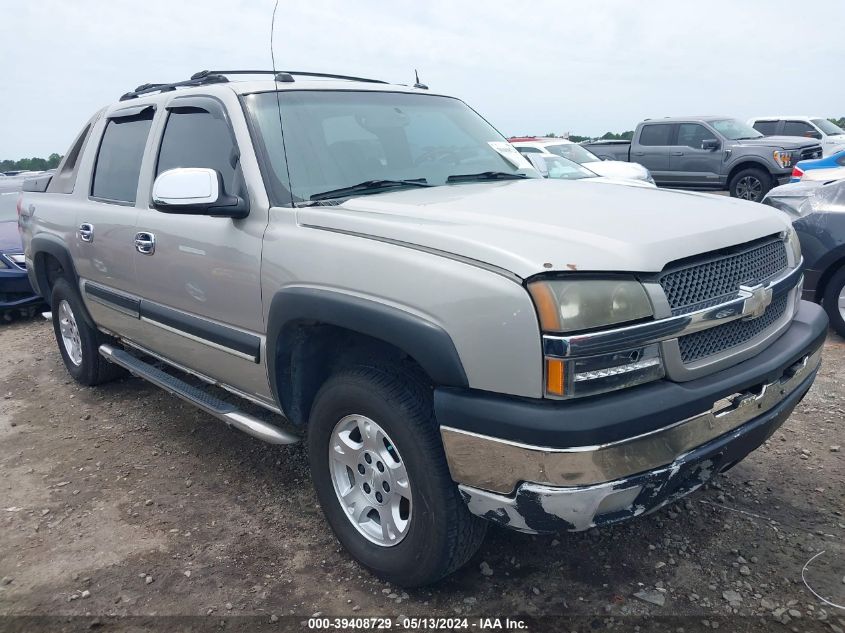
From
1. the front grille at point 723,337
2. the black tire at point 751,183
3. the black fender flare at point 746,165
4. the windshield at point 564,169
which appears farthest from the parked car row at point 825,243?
the black fender flare at point 746,165

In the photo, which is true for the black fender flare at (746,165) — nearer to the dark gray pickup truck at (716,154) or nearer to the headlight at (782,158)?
the dark gray pickup truck at (716,154)

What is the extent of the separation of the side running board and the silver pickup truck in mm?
24

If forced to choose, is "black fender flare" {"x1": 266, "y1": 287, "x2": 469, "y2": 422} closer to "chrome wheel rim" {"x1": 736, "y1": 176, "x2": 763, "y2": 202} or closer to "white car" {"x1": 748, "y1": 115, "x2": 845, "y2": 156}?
"chrome wheel rim" {"x1": 736, "y1": 176, "x2": 763, "y2": 202}

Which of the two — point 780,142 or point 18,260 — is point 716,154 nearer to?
point 780,142

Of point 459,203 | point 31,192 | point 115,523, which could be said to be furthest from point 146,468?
point 31,192

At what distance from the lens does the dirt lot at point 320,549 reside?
257 cm

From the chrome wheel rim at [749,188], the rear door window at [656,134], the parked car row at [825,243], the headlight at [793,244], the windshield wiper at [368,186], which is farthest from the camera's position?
the rear door window at [656,134]

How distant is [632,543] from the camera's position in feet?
9.53

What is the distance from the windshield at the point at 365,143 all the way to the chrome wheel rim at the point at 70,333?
2760 mm

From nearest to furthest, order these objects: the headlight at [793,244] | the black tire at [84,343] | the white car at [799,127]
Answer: the headlight at [793,244] → the black tire at [84,343] → the white car at [799,127]

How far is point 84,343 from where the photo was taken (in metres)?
4.95

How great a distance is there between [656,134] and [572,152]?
12.0 ft

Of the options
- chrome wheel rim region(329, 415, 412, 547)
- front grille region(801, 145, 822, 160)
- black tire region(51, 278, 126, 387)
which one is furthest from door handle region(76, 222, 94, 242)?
front grille region(801, 145, 822, 160)

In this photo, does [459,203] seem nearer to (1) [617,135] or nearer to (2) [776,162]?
(2) [776,162]
